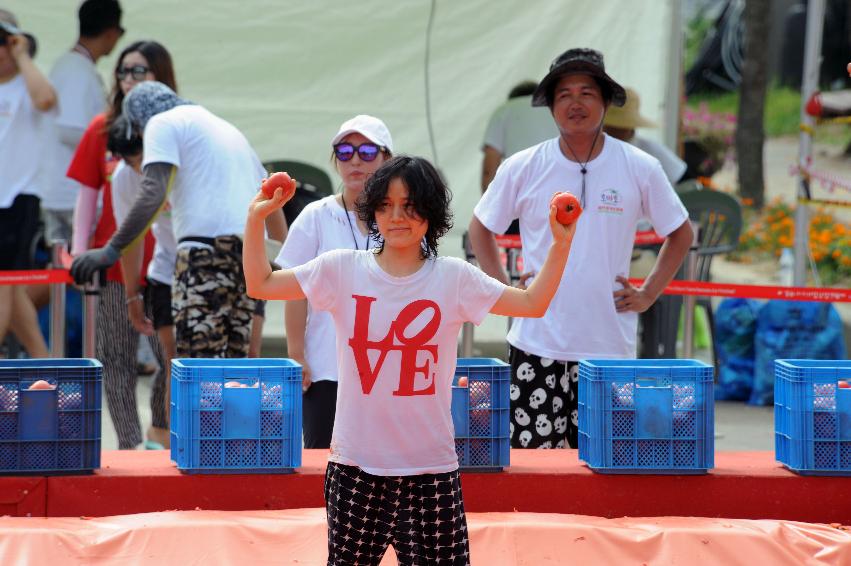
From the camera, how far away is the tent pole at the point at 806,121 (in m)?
9.00

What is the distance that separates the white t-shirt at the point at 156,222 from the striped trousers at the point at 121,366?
38 cm

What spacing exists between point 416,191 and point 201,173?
2.53 meters

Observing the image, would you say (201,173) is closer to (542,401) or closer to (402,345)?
(542,401)

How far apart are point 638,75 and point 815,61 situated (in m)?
1.27

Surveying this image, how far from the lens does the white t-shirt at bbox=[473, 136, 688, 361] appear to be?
517 centimetres

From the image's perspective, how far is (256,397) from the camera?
4.82m

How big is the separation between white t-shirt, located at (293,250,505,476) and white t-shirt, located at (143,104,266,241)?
2.31 metres

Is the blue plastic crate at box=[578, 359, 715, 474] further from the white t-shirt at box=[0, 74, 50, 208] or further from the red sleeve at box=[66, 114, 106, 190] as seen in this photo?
the white t-shirt at box=[0, 74, 50, 208]

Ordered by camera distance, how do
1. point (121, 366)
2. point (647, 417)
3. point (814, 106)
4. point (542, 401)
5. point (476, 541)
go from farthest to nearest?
point (814, 106) < point (121, 366) < point (542, 401) < point (647, 417) < point (476, 541)

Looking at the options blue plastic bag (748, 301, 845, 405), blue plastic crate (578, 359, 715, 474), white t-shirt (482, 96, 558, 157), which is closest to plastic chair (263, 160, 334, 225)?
white t-shirt (482, 96, 558, 157)

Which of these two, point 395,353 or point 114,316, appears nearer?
point 395,353

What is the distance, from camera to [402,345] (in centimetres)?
368

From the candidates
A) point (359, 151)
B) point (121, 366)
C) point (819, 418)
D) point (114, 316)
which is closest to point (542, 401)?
point (819, 418)

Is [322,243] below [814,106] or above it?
below
